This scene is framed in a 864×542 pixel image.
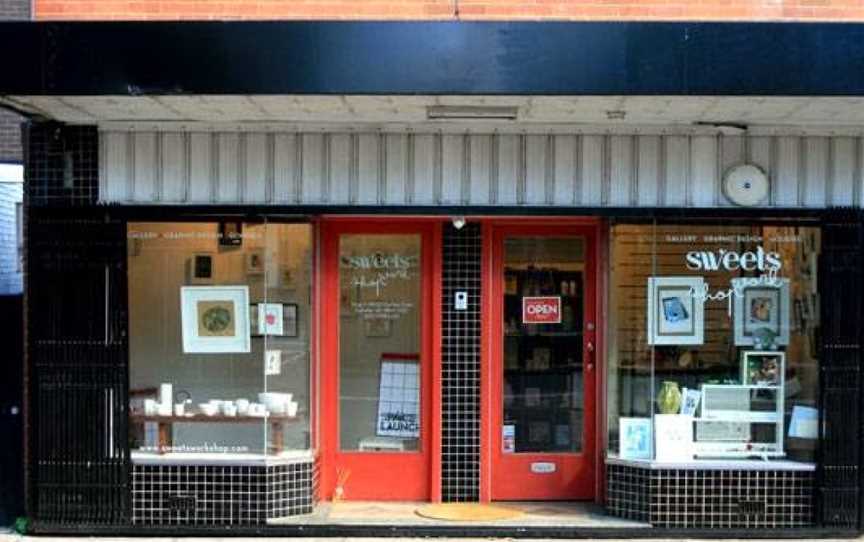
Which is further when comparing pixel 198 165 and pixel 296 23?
pixel 198 165

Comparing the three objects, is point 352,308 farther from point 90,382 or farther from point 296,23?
point 296,23

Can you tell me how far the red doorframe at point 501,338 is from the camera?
27.0 ft

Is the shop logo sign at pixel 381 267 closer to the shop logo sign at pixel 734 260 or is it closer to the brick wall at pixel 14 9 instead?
the shop logo sign at pixel 734 260

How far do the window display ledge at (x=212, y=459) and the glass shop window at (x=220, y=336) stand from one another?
57mm

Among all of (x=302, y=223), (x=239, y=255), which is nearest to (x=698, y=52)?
(x=302, y=223)

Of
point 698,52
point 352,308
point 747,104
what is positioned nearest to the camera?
point 698,52

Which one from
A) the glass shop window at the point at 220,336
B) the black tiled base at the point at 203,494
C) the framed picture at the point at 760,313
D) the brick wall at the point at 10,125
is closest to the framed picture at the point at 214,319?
the glass shop window at the point at 220,336

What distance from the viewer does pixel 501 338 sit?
8.33 meters

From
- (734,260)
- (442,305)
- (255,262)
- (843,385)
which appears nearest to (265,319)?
(255,262)

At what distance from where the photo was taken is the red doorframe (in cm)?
823

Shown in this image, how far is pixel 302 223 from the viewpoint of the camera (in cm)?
796

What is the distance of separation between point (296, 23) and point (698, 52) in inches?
96.4

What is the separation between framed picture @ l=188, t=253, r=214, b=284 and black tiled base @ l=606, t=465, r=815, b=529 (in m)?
3.58

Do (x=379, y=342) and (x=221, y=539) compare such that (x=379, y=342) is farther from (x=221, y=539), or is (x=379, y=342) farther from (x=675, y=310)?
(x=675, y=310)
